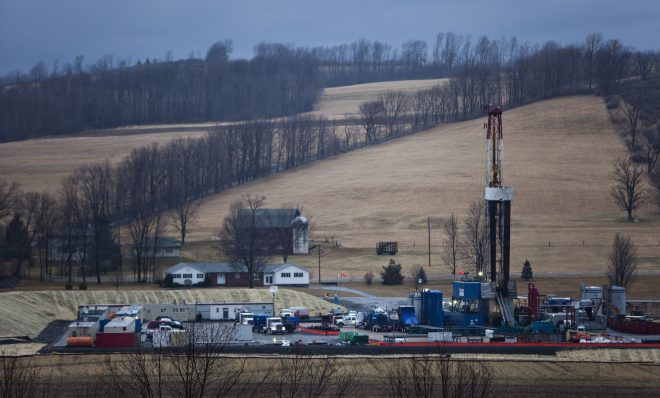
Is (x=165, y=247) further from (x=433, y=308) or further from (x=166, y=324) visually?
(x=433, y=308)

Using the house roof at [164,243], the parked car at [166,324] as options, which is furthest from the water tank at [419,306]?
the house roof at [164,243]

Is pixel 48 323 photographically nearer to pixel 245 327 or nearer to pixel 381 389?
pixel 245 327

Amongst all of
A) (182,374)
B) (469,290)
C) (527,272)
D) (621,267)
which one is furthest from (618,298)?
(182,374)

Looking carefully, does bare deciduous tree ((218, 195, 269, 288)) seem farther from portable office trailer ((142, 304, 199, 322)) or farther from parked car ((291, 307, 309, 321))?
portable office trailer ((142, 304, 199, 322))

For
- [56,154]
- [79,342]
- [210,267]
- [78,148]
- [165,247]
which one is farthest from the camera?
[78,148]

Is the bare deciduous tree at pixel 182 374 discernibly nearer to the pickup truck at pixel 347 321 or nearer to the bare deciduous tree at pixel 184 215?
the pickup truck at pixel 347 321

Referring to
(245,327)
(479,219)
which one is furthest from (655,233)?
(245,327)
